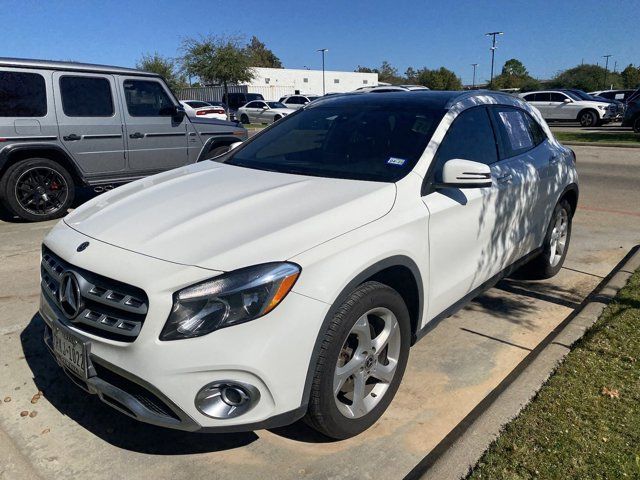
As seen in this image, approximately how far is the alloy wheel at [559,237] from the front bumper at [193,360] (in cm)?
331

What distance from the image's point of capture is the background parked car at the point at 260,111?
2955 cm

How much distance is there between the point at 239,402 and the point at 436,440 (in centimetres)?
114

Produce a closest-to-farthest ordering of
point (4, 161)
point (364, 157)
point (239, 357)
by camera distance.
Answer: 1. point (239, 357)
2. point (364, 157)
3. point (4, 161)

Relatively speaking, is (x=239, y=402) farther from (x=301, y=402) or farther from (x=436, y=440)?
(x=436, y=440)

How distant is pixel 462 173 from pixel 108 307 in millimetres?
1947

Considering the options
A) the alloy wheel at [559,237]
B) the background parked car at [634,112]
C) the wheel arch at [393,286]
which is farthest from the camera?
the background parked car at [634,112]

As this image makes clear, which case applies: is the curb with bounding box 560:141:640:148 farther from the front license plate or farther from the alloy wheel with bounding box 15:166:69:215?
the front license plate

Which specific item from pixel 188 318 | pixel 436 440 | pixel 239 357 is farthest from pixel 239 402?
pixel 436 440

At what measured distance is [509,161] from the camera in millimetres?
3900

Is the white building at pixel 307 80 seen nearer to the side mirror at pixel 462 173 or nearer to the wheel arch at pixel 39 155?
the wheel arch at pixel 39 155

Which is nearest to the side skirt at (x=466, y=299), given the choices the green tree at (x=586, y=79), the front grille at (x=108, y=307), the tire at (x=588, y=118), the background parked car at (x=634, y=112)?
the front grille at (x=108, y=307)

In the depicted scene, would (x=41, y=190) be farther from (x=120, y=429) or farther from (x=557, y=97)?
(x=557, y=97)

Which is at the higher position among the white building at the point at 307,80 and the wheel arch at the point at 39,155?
the white building at the point at 307,80

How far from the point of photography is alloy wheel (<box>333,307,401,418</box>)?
255 centimetres
